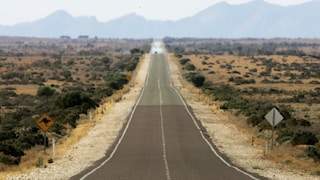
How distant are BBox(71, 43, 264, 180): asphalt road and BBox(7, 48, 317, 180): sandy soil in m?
0.63

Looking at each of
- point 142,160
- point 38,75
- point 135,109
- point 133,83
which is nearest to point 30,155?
point 142,160

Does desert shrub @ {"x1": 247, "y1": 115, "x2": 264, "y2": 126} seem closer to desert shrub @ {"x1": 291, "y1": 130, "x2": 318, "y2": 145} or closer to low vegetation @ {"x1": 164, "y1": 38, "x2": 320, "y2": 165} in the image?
low vegetation @ {"x1": 164, "y1": 38, "x2": 320, "y2": 165}

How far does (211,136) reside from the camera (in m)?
33.0

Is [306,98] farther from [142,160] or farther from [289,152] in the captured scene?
[142,160]

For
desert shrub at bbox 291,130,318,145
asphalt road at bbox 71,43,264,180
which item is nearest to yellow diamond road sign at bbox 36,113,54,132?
asphalt road at bbox 71,43,264,180

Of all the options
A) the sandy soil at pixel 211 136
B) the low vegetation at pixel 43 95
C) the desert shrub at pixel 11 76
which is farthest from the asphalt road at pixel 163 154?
the desert shrub at pixel 11 76

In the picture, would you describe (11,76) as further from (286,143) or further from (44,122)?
(44,122)

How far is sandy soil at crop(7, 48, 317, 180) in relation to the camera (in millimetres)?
20605

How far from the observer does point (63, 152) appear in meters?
26.8

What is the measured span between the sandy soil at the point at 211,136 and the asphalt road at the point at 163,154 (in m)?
0.63

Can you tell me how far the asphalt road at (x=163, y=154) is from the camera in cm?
1942

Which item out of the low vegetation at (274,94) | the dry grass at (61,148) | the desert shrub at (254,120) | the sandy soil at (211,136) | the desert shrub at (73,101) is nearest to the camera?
the sandy soil at (211,136)

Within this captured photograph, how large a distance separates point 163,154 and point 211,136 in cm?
838

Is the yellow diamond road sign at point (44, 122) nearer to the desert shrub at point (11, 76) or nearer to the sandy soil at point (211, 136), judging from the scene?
the sandy soil at point (211, 136)
